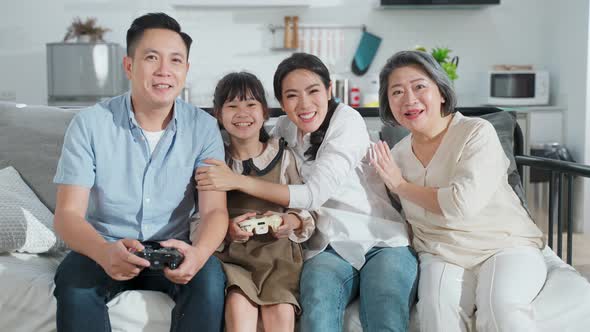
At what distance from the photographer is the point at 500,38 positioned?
17.6ft

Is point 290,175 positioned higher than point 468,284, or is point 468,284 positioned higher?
point 290,175

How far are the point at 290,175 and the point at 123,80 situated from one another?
3274mm

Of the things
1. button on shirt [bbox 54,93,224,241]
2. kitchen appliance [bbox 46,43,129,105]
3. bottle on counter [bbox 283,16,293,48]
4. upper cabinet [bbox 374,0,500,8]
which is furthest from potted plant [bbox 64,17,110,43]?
button on shirt [bbox 54,93,224,241]

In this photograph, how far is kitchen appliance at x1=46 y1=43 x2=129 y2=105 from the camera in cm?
471

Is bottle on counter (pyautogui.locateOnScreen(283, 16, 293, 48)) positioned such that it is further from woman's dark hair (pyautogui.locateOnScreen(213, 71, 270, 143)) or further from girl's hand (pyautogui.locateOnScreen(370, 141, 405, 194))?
girl's hand (pyautogui.locateOnScreen(370, 141, 405, 194))

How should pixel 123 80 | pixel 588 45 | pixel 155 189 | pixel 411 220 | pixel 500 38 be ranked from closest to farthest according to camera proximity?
pixel 155 189
pixel 411 220
pixel 588 45
pixel 123 80
pixel 500 38

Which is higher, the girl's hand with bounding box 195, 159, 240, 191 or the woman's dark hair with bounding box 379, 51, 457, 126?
the woman's dark hair with bounding box 379, 51, 457, 126

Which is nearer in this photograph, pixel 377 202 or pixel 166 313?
pixel 166 313

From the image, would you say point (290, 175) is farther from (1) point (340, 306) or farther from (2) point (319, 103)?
(1) point (340, 306)

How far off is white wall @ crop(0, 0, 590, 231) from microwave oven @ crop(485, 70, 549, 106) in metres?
0.15

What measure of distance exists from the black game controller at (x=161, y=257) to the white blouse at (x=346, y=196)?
1.34 feet

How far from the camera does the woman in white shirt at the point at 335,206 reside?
1713mm

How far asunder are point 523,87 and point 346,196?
3400mm

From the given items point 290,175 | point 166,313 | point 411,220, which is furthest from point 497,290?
point 166,313
